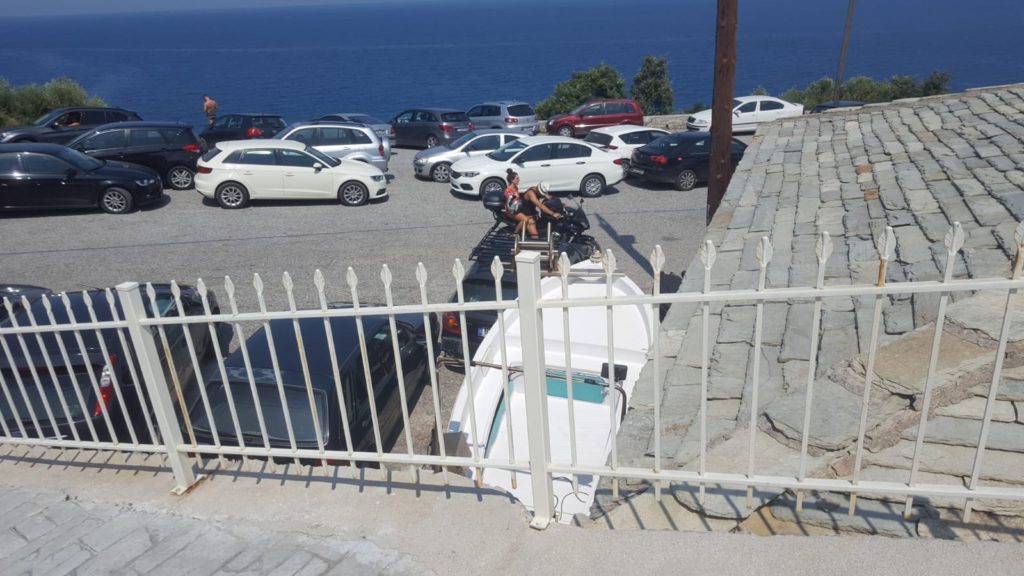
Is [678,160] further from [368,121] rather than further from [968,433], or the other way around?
[968,433]

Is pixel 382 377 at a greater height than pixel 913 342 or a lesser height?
lesser

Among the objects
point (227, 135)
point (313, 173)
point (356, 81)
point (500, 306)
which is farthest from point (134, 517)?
point (356, 81)

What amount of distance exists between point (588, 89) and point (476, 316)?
31.1 metres

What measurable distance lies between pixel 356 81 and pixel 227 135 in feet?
301

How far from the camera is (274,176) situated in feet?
52.5

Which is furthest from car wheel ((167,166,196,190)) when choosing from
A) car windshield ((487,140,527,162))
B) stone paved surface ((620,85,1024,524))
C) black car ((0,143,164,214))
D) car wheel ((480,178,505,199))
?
stone paved surface ((620,85,1024,524))

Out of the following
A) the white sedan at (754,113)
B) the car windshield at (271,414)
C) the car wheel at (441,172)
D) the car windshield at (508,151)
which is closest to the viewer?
the car windshield at (271,414)

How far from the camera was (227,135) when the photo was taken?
71.1 feet

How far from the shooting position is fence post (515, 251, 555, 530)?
2.91m

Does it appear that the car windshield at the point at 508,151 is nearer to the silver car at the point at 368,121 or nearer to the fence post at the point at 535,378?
the silver car at the point at 368,121

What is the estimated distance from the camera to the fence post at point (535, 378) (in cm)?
291

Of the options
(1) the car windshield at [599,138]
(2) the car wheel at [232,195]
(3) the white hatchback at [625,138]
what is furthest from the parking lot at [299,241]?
(1) the car windshield at [599,138]

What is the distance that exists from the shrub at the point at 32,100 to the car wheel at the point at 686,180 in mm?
24734

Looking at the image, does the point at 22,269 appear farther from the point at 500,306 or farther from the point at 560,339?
the point at 500,306
